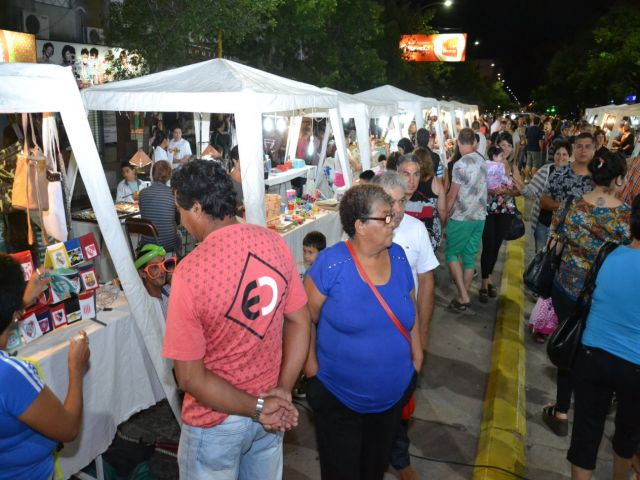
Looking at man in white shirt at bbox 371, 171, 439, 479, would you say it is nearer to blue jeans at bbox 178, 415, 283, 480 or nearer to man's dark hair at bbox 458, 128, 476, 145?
blue jeans at bbox 178, 415, 283, 480

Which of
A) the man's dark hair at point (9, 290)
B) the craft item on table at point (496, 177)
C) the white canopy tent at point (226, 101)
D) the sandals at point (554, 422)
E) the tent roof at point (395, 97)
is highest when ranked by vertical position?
the tent roof at point (395, 97)

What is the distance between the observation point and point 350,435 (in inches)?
102

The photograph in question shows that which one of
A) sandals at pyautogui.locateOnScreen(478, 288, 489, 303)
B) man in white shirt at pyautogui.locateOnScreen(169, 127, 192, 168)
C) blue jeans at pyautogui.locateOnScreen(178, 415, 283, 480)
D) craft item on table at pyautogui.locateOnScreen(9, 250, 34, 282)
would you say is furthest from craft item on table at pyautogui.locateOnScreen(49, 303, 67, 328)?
man in white shirt at pyautogui.locateOnScreen(169, 127, 192, 168)

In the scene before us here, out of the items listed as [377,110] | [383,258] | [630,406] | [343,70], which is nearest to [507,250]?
[377,110]

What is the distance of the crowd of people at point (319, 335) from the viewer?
6.21 ft

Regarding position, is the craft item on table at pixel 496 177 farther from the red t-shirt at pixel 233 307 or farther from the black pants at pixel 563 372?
the red t-shirt at pixel 233 307

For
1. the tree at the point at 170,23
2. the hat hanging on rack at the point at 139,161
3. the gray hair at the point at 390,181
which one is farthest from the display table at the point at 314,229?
the tree at the point at 170,23

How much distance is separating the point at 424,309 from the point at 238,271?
159 centimetres

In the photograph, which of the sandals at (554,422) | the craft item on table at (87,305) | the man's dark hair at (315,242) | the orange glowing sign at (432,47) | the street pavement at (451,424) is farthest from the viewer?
the orange glowing sign at (432,47)

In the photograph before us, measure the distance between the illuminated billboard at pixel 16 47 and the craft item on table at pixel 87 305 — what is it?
368 inches

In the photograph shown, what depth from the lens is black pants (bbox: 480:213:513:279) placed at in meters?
6.47

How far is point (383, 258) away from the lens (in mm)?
2621

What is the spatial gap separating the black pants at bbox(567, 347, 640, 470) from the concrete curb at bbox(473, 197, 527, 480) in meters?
0.70

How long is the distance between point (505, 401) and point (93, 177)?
144 inches
